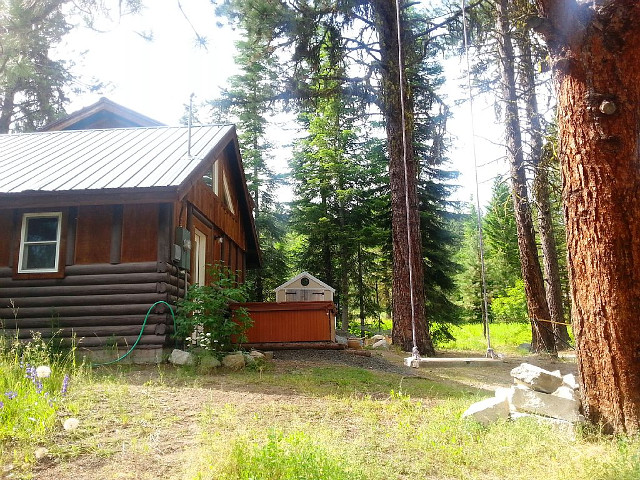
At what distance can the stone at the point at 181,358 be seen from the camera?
843 centimetres

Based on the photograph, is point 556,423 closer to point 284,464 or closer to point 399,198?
point 284,464

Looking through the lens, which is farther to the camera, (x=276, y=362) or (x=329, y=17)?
(x=329, y=17)

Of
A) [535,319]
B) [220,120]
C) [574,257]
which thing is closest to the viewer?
[574,257]

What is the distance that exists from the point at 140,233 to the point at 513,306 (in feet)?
78.2

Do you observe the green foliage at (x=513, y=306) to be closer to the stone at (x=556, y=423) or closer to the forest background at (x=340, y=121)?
the forest background at (x=340, y=121)

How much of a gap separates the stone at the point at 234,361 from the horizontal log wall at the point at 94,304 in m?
1.36

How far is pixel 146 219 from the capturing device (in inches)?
368

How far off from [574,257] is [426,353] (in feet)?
23.2

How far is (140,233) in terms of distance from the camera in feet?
30.7

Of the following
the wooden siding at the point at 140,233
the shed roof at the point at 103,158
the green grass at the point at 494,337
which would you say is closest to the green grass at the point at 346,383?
the wooden siding at the point at 140,233

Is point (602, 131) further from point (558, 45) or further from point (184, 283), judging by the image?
point (184, 283)

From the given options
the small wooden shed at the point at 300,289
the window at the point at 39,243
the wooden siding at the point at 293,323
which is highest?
the window at the point at 39,243

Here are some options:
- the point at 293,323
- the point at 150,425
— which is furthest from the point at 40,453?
the point at 293,323

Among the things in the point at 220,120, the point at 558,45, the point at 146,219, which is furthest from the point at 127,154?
the point at 220,120
